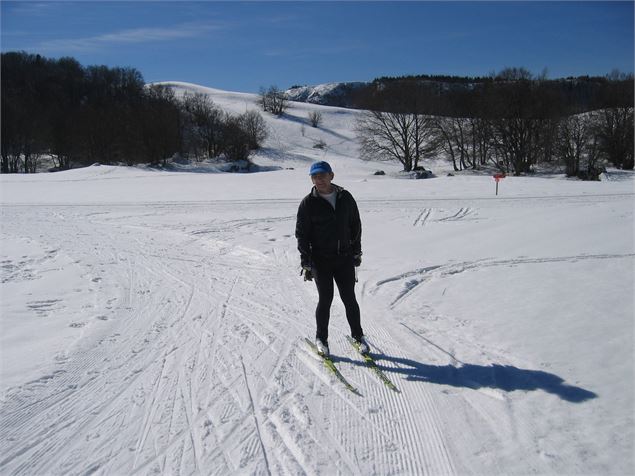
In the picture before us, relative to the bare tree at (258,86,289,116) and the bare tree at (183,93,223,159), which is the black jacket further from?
the bare tree at (258,86,289,116)

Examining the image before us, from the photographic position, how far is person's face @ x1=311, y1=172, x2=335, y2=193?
442cm

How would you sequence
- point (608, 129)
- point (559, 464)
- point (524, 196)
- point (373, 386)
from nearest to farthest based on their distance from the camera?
Result: point (559, 464)
point (373, 386)
point (524, 196)
point (608, 129)

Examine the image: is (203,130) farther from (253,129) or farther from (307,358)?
(307,358)

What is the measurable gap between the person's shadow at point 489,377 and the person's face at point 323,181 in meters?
1.86

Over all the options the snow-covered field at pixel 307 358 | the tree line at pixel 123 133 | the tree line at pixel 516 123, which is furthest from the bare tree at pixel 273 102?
the snow-covered field at pixel 307 358

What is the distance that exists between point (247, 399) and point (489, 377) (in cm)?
226

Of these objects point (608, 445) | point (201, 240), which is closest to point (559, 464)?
point (608, 445)

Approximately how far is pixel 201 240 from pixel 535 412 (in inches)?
354

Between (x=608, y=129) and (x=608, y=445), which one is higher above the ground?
(x=608, y=129)

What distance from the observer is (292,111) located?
8406 cm

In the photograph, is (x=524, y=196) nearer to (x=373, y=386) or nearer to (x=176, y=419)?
(x=373, y=386)

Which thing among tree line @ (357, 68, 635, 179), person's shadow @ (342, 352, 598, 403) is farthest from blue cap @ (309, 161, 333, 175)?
tree line @ (357, 68, 635, 179)

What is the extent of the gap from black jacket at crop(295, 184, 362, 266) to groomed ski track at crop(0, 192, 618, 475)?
1124 mm

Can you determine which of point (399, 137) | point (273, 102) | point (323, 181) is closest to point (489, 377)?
point (323, 181)
